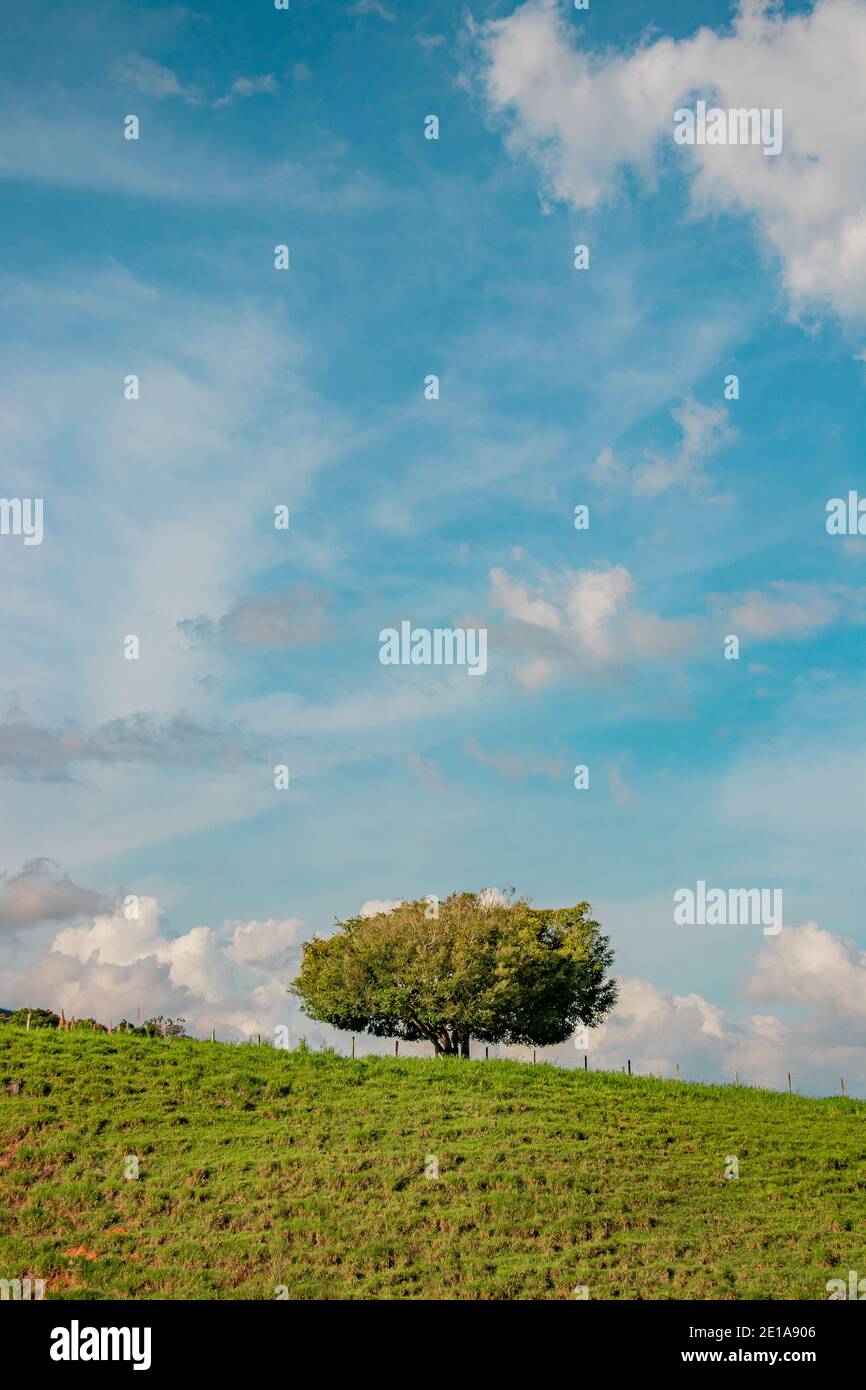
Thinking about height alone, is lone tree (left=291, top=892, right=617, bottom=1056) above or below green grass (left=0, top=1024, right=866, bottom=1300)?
above

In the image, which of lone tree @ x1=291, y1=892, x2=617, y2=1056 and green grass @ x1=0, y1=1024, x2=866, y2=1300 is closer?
green grass @ x1=0, y1=1024, x2=866, y2=1300

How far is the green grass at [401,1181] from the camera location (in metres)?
A: 22.5

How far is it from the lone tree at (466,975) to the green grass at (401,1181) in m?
13.0

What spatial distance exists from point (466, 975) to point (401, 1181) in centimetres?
2873

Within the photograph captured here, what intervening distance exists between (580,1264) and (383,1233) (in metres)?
5.01

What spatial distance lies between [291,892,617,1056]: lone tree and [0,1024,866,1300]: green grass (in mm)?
12961

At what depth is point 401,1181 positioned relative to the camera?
2892 centimetres

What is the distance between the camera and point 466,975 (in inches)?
2261

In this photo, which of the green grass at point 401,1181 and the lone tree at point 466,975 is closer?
the green grass at point 401,1181

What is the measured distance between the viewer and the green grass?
22.5m

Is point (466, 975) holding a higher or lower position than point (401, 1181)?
higher

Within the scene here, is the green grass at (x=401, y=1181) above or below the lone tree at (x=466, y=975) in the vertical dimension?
below

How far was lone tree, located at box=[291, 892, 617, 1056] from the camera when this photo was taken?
58156 mm

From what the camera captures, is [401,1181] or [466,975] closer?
[401,1181]
